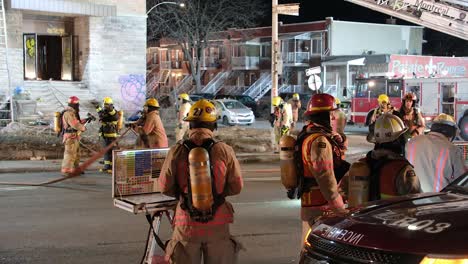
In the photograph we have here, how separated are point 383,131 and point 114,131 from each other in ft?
35.1

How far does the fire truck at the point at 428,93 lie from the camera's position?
76.9 ft

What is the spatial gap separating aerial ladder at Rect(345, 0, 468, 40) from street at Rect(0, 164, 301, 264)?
9047mm

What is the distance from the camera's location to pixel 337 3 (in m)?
64.1

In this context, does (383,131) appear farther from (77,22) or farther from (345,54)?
(345,54)

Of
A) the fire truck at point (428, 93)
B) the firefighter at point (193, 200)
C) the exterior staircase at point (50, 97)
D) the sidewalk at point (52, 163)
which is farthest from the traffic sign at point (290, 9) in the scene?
the firefighter at point (193, 200)

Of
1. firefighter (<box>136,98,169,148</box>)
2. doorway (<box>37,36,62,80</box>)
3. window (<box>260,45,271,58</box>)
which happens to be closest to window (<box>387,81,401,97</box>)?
doorway (<box>37,36,62,80</box>)

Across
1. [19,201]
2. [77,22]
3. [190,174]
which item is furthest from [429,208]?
[77,22]

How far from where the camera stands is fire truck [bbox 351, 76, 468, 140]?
23453 millimetres

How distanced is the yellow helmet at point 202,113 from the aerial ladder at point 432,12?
15.5 meters

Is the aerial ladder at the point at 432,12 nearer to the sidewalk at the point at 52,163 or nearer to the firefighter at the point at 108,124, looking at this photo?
the sidewalk at the point at 52,163

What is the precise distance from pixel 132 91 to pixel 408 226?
24.1 metres

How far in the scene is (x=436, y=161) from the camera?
508 centimetres

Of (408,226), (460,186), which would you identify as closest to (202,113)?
(408,226)

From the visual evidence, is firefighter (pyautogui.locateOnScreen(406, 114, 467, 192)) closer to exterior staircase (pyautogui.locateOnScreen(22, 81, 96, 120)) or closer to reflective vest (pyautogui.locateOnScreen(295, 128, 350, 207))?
reflective vest (pyautogui.locateOnScreen(295, 128, 350, 207))
